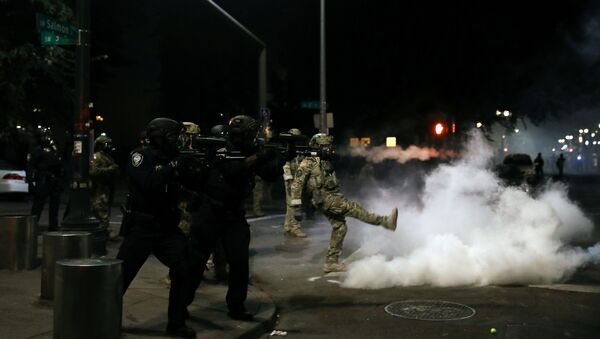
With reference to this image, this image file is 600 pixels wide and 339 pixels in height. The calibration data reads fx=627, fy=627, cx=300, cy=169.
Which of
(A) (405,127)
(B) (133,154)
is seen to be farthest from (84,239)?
(A) (405,127)

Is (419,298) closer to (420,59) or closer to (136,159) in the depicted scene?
(136,159)

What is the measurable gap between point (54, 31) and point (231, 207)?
15.4ft

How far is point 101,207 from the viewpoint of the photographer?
35.2ft

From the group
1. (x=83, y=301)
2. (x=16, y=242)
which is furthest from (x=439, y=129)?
(x=83, y=301)

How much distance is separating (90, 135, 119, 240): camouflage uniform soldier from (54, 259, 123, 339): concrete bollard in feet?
20.1

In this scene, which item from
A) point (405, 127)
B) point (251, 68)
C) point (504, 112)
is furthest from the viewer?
point (251, 68)

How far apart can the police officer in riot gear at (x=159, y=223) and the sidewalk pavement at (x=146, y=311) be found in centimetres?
36

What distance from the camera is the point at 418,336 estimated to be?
5832 mm

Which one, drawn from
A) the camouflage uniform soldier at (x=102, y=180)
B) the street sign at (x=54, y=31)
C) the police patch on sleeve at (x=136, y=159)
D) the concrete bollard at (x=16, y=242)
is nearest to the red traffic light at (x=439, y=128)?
the camouflage uniform soldier at (x=102, y=180)

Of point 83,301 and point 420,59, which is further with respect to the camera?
point 420,59

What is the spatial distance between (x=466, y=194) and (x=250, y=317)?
16.9 ft

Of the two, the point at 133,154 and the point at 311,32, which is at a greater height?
the point at 311,32

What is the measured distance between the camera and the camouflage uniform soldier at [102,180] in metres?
10.7

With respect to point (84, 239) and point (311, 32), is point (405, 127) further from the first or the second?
point (84, 239)
